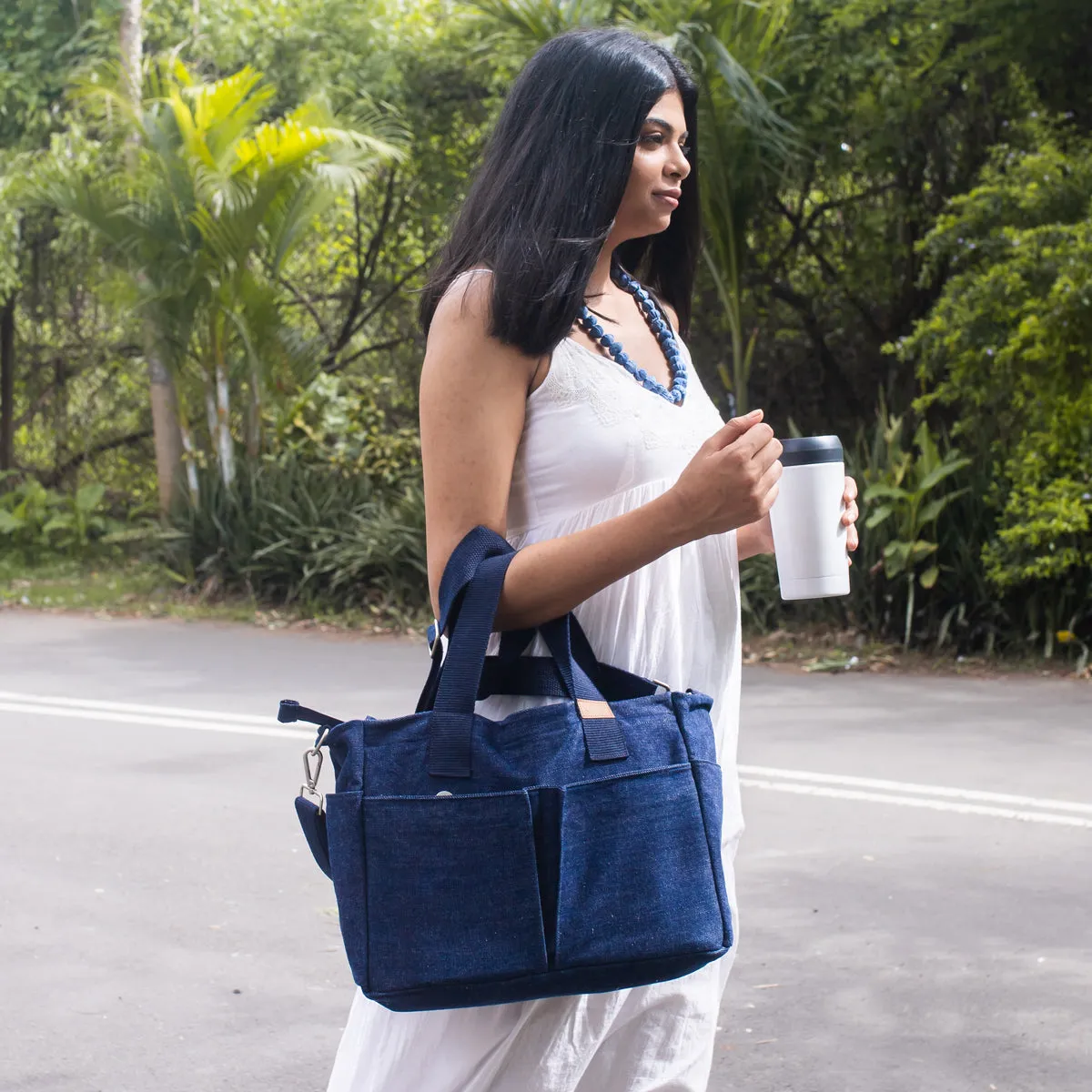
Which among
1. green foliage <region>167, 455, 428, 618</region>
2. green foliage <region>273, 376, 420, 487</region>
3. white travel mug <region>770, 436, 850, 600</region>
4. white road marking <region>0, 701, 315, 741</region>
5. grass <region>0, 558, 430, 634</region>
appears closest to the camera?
white travel mug <region>770, 436, 850, 600</region>

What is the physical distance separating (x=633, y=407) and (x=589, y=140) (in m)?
0.35

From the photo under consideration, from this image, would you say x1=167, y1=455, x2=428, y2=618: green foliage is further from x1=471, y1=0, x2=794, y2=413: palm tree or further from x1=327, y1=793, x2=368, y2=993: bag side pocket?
x1=327, y1=793, x2=368, y2=993: bag side pocket

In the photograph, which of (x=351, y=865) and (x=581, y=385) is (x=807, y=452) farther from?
(x=351, y=865)

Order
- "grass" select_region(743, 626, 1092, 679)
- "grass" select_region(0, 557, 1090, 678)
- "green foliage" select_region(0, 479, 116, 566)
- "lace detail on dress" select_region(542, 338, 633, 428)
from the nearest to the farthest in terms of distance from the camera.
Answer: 1. "lace detail on dress" select_region(542, 338, 633, 428)
2. "grass" select_region(743, 626, 1092, 679)
3. "grass" select_region(0, 557, 1090, 678)
4. "green foliage" select_region(0, 479, 116, 566)

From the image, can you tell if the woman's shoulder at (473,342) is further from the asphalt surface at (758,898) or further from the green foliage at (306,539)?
the green foliage at (306,539)

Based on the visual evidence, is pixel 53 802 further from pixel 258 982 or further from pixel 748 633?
pixel 748 633

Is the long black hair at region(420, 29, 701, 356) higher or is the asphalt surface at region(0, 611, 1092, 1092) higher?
the long black hair at region(420, 29, 701, 356)

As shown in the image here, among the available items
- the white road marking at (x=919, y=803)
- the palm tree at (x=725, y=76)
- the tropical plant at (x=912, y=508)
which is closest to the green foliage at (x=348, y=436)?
the palm tree at (x=725, y=76)

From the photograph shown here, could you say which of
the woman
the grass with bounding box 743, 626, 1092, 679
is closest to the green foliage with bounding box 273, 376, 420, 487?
the grass with bounding box 743, 626, 1092, 679

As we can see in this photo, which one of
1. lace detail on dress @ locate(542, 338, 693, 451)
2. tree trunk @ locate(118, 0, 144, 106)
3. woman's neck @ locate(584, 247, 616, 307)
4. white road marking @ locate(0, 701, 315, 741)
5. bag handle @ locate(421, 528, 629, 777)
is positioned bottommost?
white road marking @ locate(0, 701, 315, 741)

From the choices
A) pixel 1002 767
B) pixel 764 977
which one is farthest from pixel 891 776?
pixel 764 977

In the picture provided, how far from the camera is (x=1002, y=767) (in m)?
6.23

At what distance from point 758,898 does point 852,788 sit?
1.37 meters

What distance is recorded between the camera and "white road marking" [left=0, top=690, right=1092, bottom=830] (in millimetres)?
5562
